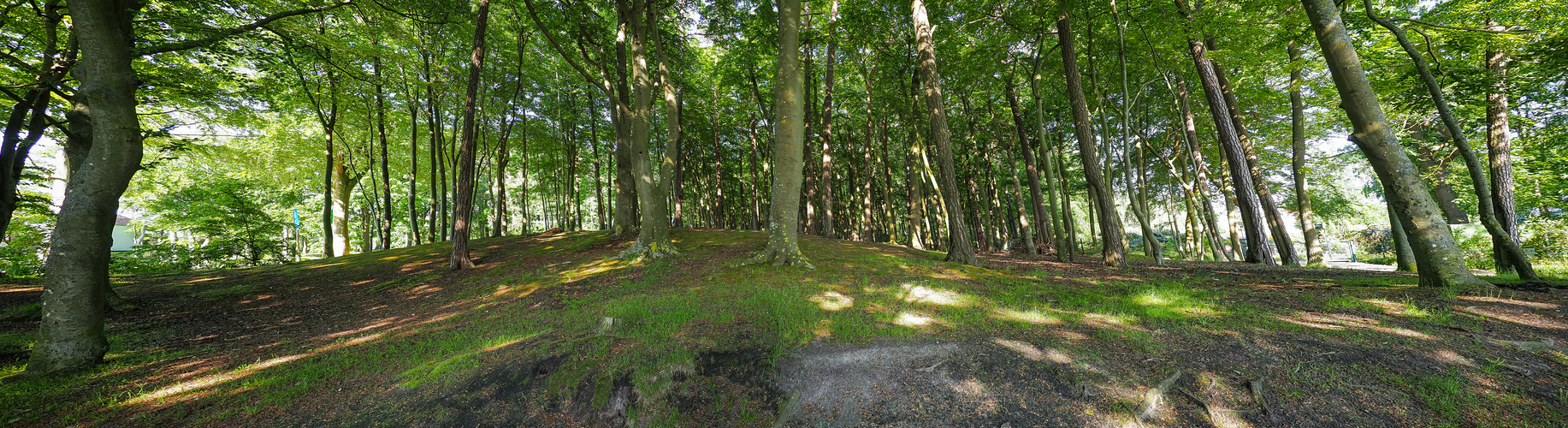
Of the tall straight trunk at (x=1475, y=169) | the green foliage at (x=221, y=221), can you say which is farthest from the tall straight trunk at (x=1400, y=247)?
the green foliage at (x=221, y=221)

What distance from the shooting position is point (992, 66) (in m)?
13.2

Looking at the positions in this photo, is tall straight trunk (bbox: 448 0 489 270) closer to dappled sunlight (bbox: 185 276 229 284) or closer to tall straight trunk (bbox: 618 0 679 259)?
tall straight trunk (bbox: 618 0 679 259)

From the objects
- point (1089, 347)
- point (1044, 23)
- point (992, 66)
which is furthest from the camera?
point (992, 66)

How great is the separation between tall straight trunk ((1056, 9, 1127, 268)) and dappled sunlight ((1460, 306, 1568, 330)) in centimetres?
549

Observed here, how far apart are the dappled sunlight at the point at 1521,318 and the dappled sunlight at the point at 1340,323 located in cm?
79

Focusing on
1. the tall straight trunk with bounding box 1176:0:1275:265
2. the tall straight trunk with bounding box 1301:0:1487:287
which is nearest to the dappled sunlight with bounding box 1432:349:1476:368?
the tall straight trunk with bounding box 1301:0:1487:287

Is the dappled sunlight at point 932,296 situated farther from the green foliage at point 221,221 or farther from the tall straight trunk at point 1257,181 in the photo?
the green foliage at point 221,221

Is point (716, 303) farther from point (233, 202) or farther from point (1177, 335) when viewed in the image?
point (233, 202)

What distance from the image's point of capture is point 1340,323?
157 inches

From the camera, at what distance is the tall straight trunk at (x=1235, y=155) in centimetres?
1010

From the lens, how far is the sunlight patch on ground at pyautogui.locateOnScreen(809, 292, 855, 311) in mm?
5734

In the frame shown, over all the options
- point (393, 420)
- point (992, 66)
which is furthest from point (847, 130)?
point (393, 420)

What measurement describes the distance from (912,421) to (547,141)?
24922mm

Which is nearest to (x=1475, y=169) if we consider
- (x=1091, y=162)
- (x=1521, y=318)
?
(x=1521, y=318)
